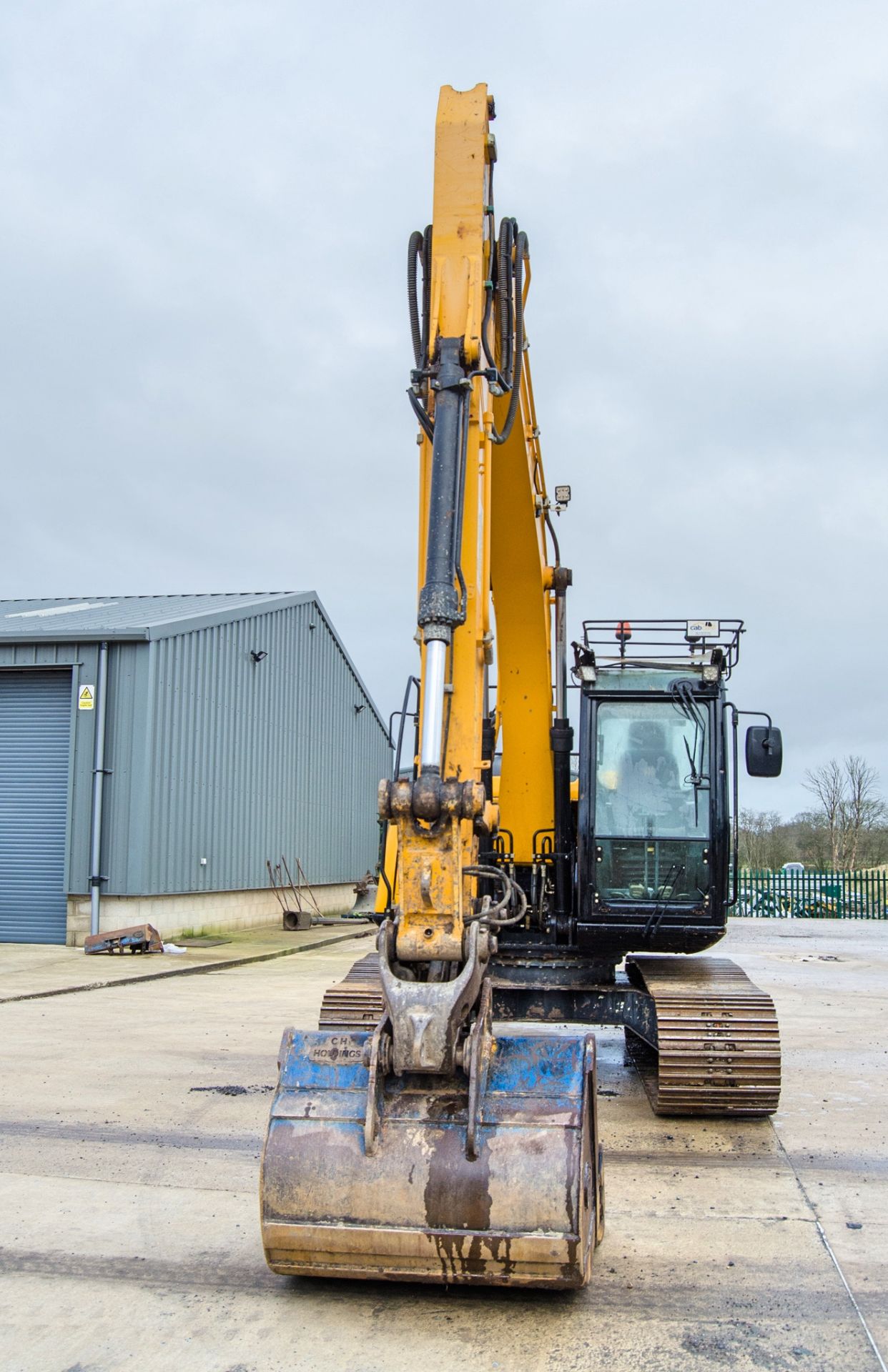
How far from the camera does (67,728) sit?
1991cm

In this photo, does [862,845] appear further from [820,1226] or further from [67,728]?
[820,1226]

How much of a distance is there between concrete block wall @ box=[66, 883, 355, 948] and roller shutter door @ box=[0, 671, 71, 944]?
0.47 metres

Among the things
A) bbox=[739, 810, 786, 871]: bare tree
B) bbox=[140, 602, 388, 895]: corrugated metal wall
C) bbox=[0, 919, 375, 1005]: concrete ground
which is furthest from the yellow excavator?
bbox=[739, 810, 786, 871]: bare tree

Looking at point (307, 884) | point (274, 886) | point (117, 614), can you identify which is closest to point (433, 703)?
point (117, 614)

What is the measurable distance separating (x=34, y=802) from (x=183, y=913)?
308cm

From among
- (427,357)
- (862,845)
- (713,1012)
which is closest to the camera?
(427,357)

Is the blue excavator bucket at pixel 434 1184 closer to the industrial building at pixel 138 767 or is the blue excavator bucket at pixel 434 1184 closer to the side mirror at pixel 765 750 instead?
the side mirror at pixel 765 750

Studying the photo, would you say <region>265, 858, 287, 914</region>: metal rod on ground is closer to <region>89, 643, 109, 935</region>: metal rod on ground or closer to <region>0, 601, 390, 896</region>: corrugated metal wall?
<region>0, 601, 390, 896</region>: corrugated metal wall

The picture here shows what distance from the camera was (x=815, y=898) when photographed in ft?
122

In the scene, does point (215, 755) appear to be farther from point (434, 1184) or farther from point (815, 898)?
point (815, 898)

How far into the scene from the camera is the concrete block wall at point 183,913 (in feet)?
62.5

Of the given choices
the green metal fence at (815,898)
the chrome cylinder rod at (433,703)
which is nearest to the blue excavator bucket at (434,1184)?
A: the chrome cylinder rod at (433,703)

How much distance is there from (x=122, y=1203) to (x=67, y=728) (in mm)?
14930

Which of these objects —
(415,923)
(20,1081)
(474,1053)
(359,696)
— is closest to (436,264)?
(415,923)
